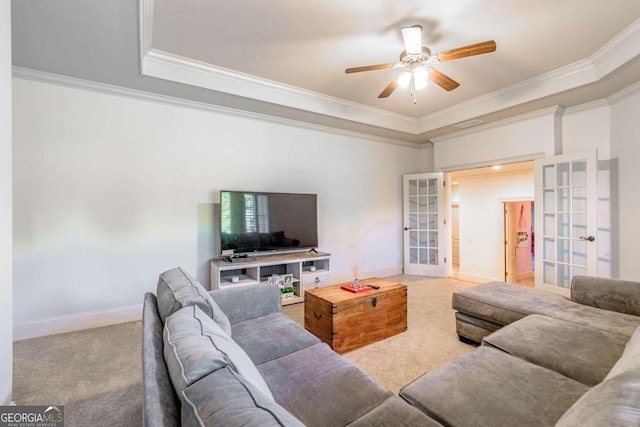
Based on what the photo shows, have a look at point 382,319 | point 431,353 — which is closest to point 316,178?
point 382,319

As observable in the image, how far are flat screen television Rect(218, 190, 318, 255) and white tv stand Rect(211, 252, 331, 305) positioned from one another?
156mm

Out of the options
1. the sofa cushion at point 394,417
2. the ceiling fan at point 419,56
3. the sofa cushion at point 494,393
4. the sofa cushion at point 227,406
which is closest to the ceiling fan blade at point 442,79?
the ceiling fan at point 419,56

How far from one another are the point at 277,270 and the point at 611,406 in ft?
12.4

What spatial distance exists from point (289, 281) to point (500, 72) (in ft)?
12.1

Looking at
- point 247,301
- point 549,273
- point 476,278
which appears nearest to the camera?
point 247,301

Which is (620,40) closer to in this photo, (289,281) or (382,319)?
(382,319)

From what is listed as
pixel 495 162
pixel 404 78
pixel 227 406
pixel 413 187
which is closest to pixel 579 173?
pixel 495 162

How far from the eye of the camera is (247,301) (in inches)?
90.2

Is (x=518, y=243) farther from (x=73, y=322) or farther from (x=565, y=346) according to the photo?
(x=73, y=322)

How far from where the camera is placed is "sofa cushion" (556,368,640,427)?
0.69 meters

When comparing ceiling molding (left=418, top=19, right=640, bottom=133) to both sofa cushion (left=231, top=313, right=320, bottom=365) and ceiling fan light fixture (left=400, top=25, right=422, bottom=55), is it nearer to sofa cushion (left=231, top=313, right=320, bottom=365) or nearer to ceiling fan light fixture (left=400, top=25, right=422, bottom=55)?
ceiling fan light fixture (left=400, top=25, right=422, bottom=55)

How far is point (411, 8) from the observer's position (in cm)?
242

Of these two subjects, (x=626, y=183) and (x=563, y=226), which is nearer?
(x=626, y=183)

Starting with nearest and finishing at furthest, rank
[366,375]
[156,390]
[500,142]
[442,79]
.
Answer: [156,390] → [366,375] → [442,79] → [500,142]
